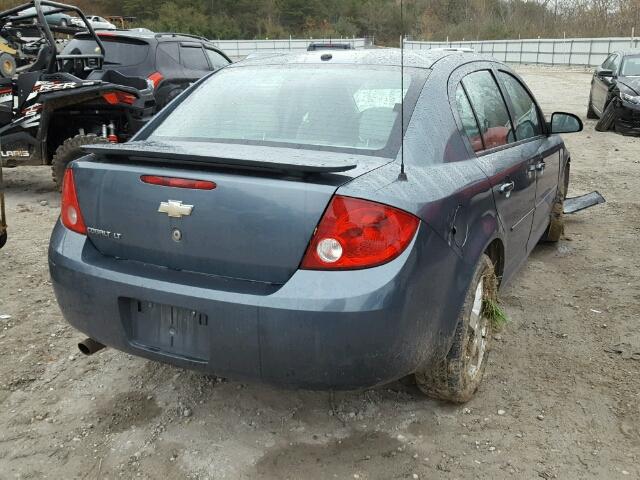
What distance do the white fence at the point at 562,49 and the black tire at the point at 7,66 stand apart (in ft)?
79.0

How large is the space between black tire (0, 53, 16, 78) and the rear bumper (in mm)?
5553

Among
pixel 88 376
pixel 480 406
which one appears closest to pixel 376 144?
pixel 480 406

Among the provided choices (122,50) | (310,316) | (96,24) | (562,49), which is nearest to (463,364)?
(310,316)

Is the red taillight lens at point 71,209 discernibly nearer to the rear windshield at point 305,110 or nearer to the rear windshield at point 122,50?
the rear windshield at point 305,110

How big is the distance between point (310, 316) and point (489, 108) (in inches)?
72.5

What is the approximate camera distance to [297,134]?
8.86ft

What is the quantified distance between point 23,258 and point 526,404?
4.06 metres

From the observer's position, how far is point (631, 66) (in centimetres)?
1170

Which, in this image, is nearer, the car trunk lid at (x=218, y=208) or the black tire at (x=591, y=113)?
the car trunk lid at (x=218, y=208)

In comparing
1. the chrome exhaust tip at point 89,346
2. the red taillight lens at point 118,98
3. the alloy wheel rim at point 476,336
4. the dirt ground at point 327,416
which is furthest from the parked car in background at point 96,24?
the alloy wheel rim at point 476,336

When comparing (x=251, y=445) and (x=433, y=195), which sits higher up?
(x=433, y=195)

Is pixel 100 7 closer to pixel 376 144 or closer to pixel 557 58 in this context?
pixel 557 58

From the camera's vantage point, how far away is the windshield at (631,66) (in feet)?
37.6

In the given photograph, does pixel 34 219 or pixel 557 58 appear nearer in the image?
pixel 34 219
